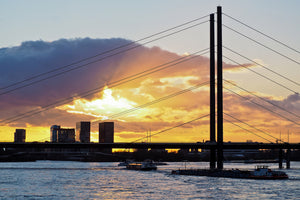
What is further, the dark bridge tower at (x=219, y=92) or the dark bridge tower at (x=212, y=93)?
the dark bridge tower at (x=212, y=93)

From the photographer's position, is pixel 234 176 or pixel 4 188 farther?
pixel 234 176

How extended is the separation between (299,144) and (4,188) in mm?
78347

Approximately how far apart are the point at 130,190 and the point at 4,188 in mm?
18226

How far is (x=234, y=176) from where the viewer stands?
307 ft

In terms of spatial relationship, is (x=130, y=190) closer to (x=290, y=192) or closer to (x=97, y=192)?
(x=97, y=192)

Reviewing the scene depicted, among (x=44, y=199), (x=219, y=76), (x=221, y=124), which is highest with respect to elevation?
(x=219, y=76)

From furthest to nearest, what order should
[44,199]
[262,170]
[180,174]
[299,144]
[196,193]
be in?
[299,144] < [180,174] < [262,170] < [196,193] < [44,199]

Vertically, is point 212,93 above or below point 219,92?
above

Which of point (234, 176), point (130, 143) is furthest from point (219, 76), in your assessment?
point (130, 143)

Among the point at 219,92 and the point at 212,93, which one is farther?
the point at 212,93

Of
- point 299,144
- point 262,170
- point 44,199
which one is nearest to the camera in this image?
point 44,199

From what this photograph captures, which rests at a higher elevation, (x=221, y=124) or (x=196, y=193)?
(x=221, y=124)

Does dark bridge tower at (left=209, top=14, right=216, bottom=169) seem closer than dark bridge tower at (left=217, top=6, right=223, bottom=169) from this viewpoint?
No

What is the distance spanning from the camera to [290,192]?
64.6 meters
